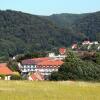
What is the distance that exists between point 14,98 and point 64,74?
56.2 feet

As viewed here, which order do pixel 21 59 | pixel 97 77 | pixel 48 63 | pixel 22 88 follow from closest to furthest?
1. pixel 22 88
2. pixel 97 77
3. pixel 48 63
4. pixel 21 59

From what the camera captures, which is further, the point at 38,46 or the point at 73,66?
the point at 38,46

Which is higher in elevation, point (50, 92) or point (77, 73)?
point (50, 92)

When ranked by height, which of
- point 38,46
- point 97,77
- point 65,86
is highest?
point 65,86

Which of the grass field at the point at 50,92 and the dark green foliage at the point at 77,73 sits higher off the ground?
the grass field at the point at 50,92

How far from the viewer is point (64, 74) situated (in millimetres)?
28156

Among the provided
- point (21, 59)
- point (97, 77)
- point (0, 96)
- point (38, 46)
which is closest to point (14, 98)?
point (0, 96)

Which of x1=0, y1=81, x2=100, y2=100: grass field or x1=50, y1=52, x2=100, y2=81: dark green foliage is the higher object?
x1=0, y1=81, x2=100, y2=100: grass field

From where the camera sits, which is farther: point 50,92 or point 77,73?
point 77,73

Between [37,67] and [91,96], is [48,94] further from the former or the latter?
[37,67]

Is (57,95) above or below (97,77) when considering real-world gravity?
above

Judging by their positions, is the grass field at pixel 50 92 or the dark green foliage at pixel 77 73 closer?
the grass field at pixel 50 92

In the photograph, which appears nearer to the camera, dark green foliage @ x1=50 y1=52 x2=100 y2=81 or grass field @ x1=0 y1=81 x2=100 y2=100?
grass field @ x1=0 y1=81 x2=100 y2=100

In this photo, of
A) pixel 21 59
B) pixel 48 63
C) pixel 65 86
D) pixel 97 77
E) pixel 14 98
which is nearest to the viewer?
pixel 14 98
